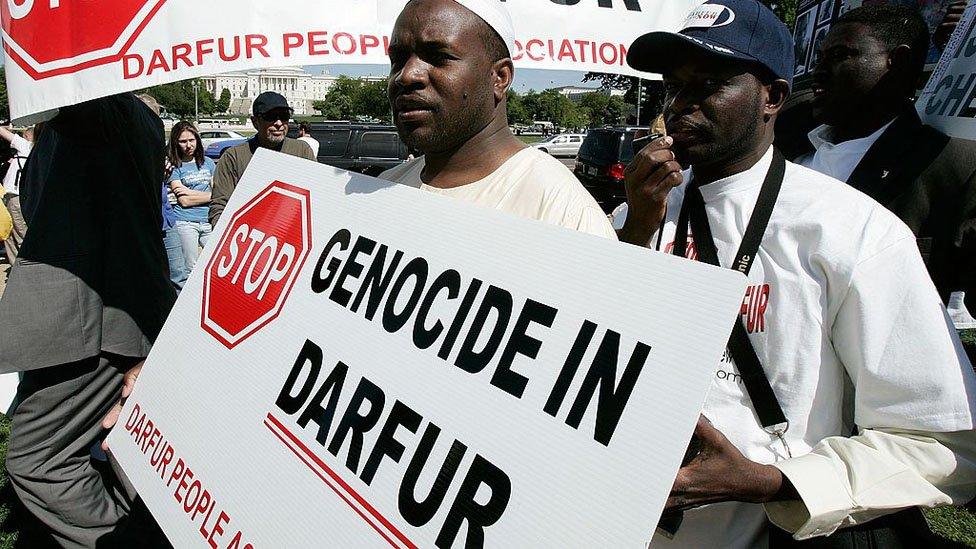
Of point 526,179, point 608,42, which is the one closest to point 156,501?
point 526,179

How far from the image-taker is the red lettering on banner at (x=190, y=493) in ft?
4.07

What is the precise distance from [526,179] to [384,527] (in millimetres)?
823

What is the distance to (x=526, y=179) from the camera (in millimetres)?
1510

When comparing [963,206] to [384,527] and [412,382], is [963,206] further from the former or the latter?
[384,527]

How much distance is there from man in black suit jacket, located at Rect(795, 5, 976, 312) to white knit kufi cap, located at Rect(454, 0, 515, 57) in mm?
1123

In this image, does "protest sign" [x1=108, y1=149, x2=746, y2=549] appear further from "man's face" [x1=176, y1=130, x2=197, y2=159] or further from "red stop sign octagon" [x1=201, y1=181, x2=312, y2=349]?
"man's face" [x1=176, y1=130, x2=197, y2=159]

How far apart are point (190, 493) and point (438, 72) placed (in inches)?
41.5

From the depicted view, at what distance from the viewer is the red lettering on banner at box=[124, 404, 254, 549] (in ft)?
4.07

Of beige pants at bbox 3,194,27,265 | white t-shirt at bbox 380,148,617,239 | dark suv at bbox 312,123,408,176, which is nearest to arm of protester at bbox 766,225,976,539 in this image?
white t-shirt at bbox 380,148,617,239

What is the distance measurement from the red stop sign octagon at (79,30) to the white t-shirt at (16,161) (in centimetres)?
717

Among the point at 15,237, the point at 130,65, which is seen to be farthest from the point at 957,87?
the point at 15,237

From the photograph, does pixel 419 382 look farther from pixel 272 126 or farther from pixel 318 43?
pixel 272 126

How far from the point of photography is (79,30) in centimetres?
184

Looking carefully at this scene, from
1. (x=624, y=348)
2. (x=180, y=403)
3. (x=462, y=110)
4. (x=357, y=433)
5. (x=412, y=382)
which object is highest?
(x=462, y=110)
